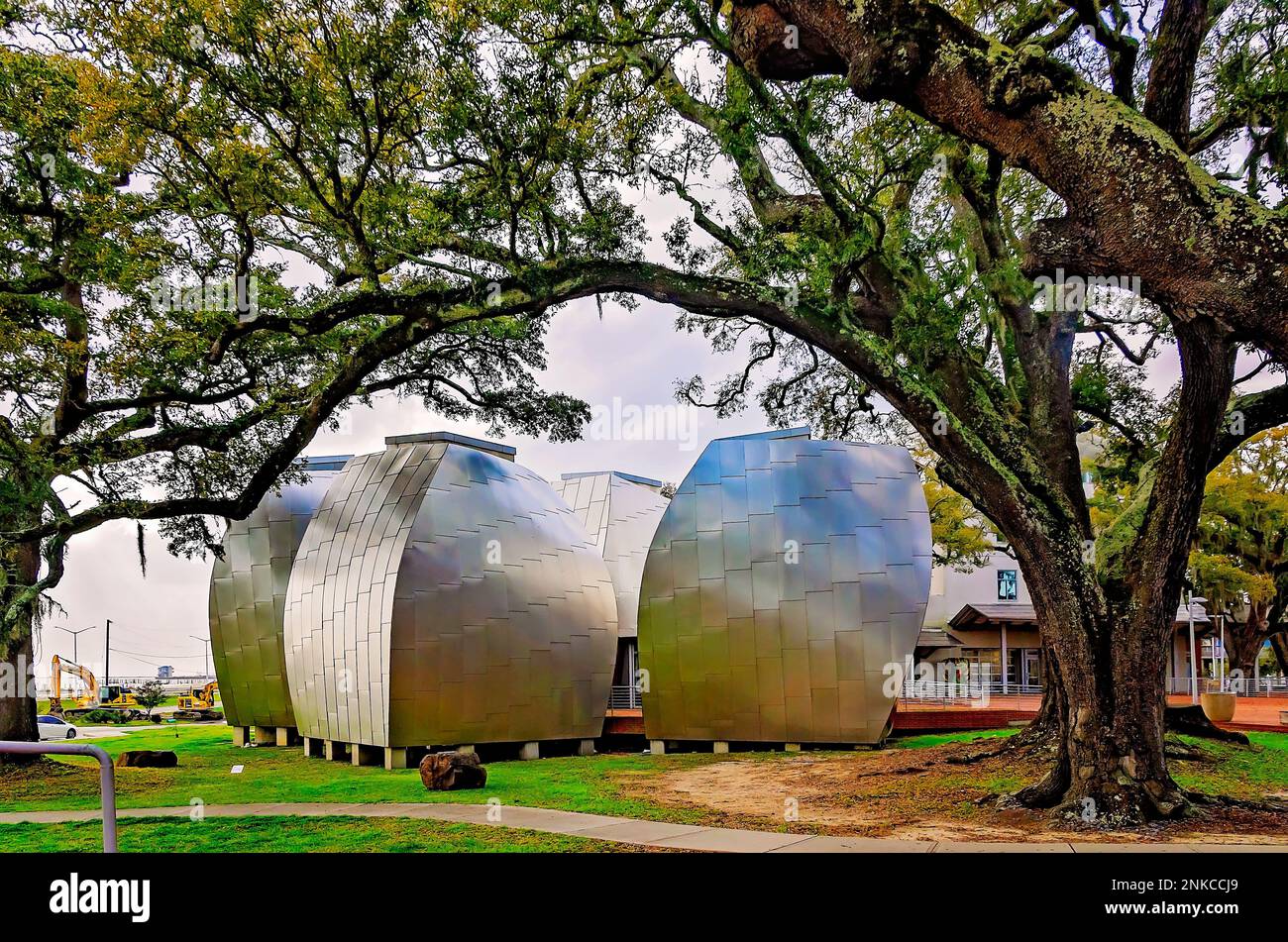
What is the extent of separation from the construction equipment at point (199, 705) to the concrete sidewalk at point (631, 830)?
1236 inches

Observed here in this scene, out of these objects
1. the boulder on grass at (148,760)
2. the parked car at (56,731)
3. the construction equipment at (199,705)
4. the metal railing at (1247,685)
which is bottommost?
the construction equipment at (199,705)

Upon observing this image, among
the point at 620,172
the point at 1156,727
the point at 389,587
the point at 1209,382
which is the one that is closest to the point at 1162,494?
the point at 1209,382

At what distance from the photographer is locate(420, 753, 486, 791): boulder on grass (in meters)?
14.8

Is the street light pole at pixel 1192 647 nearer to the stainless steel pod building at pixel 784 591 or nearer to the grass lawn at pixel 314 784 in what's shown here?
the stainless steel pod building at pixel 784 591

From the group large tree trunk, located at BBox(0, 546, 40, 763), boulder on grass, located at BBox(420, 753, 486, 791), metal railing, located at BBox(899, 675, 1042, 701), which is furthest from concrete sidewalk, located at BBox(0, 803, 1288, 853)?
metal railing, located at BBox(899, 675, 1042, 701)

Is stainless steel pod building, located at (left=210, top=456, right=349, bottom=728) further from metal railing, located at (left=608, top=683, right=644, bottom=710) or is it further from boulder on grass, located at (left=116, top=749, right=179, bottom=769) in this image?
metal railing, located at (left=608, top=683, right=644, bottom=710)

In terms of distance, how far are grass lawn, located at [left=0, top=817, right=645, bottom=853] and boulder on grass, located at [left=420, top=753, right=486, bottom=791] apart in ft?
9.21

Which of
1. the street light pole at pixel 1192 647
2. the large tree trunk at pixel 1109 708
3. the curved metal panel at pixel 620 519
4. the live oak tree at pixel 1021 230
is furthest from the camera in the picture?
the street light pole at pixel 1192 647

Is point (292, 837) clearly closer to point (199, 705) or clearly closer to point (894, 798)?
point (894, 798)

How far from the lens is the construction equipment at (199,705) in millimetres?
42531

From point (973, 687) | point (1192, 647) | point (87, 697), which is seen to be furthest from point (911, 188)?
point (87, 697)

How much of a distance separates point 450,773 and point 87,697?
188 feet

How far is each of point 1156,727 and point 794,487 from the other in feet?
37.8

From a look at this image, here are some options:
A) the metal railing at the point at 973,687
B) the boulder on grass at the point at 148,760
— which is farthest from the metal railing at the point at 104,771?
the metal railing at the point at 973,687
